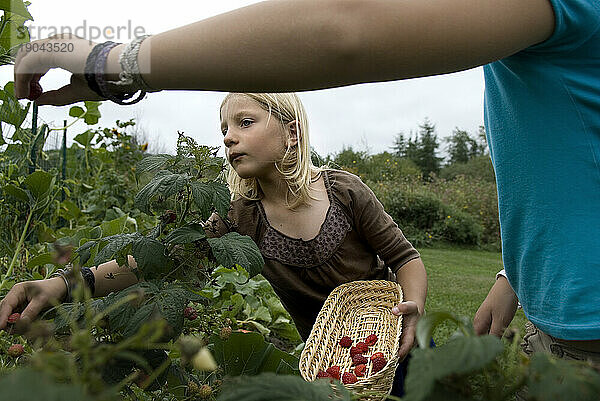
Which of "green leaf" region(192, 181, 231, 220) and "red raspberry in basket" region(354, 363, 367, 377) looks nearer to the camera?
"green leaf" region(192, 181, 231, 220)

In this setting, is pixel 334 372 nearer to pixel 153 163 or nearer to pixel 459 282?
pixel 153 163

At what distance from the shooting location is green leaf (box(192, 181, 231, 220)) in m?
1.04

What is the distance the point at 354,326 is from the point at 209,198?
30.2 inches

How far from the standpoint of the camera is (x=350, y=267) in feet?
6.27

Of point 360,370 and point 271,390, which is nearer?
point 271,390

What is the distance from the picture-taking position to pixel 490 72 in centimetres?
100

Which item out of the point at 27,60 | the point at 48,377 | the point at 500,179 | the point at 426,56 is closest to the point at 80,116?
the point at 27,60

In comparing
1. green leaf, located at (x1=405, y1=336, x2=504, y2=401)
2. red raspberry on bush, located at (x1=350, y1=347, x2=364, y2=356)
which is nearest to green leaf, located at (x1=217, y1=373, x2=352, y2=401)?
green leaf, located at (x1=405, y1=336, x2=504, y2=401)

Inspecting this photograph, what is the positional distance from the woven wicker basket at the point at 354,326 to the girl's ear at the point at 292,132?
607mm

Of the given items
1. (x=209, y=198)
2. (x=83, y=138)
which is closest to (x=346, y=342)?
(x=209, y=198)

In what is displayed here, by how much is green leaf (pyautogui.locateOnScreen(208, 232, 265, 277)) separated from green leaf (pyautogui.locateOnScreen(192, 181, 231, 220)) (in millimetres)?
61

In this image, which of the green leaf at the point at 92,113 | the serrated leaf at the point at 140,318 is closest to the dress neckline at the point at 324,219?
the serrated leaf at the point at 140,318

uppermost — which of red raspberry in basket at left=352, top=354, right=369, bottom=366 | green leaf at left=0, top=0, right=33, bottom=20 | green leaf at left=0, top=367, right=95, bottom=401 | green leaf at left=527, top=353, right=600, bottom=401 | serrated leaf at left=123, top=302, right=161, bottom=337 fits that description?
green leaf at left=0, top=0, right=33, bottom=20

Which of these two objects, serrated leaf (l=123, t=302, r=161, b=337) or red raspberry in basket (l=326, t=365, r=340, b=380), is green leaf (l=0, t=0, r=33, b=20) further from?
red raspberry in basket (l=326, t=365, r=340, b=380)
